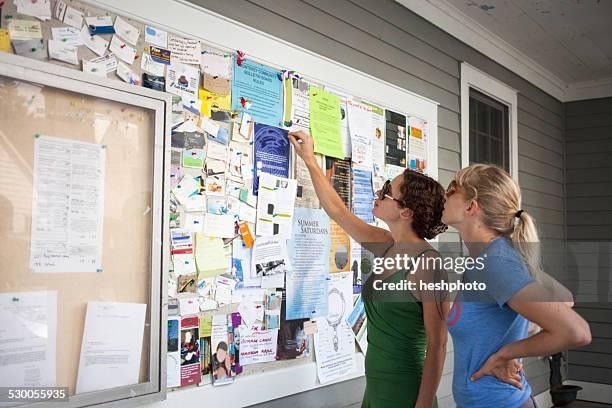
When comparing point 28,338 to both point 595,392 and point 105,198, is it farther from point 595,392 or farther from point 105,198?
point 595,392

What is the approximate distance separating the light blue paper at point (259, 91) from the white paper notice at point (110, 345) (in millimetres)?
897

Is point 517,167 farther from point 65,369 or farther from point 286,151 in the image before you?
point 65,369

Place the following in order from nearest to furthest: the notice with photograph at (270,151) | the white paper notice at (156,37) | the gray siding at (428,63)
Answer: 1. the white paper notice at (156,37)
2. the notice with photograph at (270,151)
3. the gray siding at (428,63)

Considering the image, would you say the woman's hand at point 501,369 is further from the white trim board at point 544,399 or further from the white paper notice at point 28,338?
the white trim board at point 544,399

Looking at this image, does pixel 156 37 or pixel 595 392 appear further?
pixel 595 392

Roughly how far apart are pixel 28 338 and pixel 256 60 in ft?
4.46

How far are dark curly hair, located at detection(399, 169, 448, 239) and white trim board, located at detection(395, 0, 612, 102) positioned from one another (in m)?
1.69

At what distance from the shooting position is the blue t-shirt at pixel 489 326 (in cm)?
145

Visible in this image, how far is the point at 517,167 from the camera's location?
453 centimetres

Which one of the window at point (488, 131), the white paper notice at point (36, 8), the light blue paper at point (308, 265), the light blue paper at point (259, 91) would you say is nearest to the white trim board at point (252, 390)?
the light blue paper at point (308, 265)

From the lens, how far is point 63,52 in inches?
62.7

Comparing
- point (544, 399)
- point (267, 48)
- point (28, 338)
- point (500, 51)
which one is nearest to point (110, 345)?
point (28, 338)

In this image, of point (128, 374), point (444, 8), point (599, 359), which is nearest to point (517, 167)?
point (444, 8)

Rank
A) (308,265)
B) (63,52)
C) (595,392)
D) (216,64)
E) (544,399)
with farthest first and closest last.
A: 1. (595,392)
2. (544,399)
3. (308,265)
4. (216,64)
5. (63,52)
